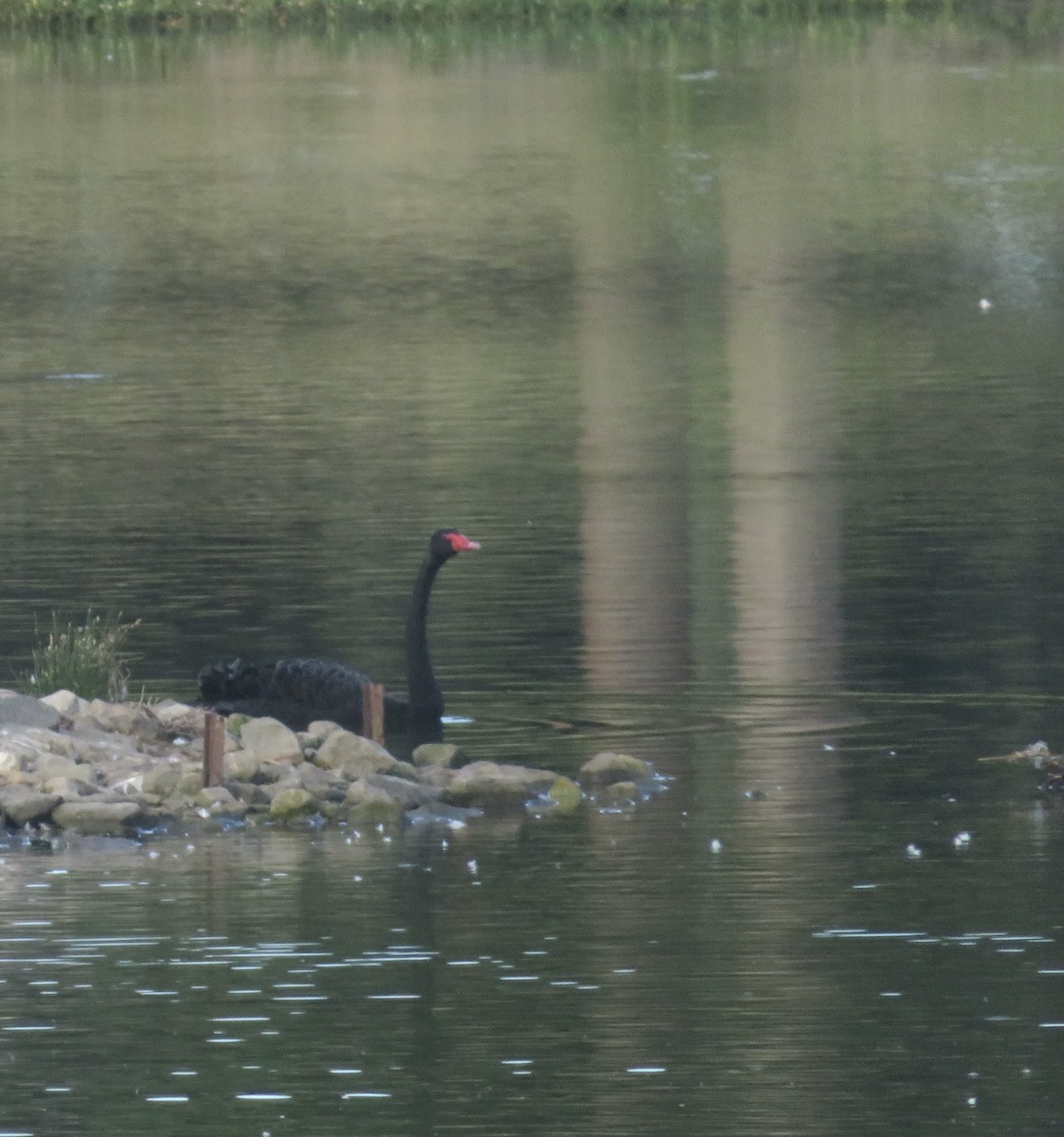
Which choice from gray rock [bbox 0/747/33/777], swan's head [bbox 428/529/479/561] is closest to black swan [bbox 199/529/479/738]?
swan's head [bbox 428/529/479/561]

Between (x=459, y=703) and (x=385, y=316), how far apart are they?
2322 centimetres

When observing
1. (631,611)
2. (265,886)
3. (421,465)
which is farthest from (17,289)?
(265,886)

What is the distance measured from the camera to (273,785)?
1567 centimetres

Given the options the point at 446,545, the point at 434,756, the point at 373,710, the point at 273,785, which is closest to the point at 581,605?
the point at 446,545

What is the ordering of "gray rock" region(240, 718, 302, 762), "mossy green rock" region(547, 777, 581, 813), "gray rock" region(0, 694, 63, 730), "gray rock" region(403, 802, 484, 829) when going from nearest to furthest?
"gray rock" region(403, 802, 484, 829), "mossy green rock" region(547, 777, 581, 813), "gray rock" region(240, 718, 302, 762), "gray rock" region(0, 694, 63, 730)

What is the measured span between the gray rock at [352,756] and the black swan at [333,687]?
1.11m

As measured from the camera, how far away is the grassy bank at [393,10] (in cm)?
8956

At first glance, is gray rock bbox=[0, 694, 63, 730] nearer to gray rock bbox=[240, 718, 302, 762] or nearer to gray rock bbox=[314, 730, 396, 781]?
gray rock bbox=[240, 718, 302, 762]

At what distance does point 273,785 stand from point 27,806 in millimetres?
1110

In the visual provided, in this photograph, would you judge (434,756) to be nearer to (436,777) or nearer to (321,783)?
(436,777)

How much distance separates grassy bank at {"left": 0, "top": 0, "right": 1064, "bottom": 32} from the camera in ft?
294

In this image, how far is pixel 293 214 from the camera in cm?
5484

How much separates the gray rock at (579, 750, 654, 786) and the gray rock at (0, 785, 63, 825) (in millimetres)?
2331

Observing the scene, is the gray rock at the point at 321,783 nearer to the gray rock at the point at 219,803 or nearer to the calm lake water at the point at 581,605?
the gray rock at the point at 219,803
